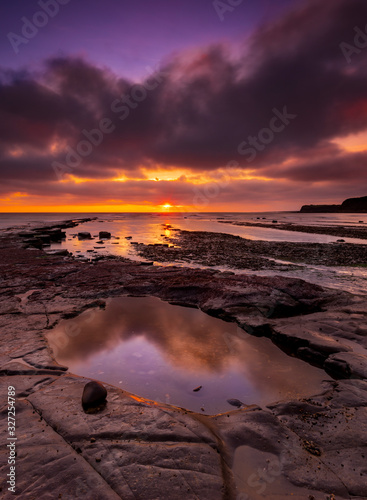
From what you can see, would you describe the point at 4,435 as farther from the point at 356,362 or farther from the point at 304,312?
the point at 304,312

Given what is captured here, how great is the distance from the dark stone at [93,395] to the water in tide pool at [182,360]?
Answer: 877 millimetres

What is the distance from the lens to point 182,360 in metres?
7.14

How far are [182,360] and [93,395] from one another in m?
2.71

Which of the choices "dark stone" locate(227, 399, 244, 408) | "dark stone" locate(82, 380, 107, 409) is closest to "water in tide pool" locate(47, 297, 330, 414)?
"dark stone" locate(227, 399, 244, 408)

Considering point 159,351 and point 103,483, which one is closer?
point 103,483

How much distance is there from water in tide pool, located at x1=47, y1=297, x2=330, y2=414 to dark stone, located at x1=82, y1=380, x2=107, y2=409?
2.88ft

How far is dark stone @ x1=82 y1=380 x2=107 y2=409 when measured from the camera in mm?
4988

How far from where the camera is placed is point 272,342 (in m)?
8.35

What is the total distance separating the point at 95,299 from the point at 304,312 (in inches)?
350

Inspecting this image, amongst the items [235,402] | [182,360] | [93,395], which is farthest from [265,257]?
[93,395]

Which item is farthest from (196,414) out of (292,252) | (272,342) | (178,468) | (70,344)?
(292,252)

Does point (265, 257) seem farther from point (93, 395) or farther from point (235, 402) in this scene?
point (93, 395)

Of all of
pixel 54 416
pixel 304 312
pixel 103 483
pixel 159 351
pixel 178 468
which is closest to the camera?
pixel 103 483

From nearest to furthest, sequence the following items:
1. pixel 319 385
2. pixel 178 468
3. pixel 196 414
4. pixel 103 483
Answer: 1. pixel 103 483
2. pixel 178 468
3. pixel 196 414
4. pixel 319 385
